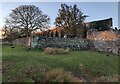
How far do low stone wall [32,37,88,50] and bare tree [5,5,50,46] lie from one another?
8.21 m

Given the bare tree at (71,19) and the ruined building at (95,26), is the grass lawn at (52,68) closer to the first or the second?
the ruined building at (95,26)

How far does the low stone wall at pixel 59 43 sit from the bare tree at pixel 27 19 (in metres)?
8.21

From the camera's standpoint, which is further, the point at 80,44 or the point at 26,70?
the point at 80,44

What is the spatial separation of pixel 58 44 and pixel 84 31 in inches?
283

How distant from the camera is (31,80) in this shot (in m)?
10.2

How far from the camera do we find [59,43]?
2209 cm

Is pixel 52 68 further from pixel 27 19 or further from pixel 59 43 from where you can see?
pixel 27 19

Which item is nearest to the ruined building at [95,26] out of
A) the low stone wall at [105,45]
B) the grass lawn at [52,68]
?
the low stone wall at [105,45]

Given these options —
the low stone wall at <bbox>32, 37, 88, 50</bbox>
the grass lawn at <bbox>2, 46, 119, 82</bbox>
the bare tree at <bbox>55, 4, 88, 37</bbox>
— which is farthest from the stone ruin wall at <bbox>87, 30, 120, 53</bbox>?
the grass lawn at <bbox>2, 46, 119, 82</bbox>

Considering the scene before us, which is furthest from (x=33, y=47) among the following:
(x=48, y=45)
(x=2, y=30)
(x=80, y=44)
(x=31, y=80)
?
(x=2, y=30)

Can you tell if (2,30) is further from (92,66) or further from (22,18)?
(92,66)

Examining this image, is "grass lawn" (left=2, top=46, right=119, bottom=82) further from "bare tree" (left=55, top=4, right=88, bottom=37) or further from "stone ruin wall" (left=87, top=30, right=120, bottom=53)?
"bare tree" (left=55, top=4, right=88, bottom=37)

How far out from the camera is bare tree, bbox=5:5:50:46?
96.6 feet

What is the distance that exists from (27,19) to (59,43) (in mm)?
9389
